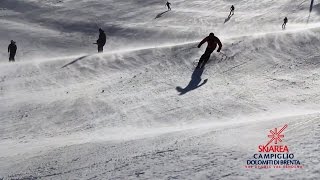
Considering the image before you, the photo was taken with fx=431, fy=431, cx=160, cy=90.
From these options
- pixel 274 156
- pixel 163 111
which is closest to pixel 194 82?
pixel 163 111

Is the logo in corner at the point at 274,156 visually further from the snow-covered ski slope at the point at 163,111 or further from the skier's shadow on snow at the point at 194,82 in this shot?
the skier's shadow on snow at the point at 194,82

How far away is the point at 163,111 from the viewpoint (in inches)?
438

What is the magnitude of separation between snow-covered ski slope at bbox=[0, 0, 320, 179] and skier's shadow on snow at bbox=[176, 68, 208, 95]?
0.06 m

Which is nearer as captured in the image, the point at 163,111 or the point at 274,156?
the point at 274,156

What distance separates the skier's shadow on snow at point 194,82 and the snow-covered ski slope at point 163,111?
0.06 m

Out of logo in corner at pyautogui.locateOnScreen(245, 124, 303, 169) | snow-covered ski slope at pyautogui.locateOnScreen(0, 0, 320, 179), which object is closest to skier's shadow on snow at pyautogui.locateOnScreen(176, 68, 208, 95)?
snow-covered ski slope at pyautogui.locateOnScreen(0, 0, 320, 179)

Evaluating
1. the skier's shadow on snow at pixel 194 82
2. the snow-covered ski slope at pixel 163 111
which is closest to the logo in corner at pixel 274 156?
the snow-covered ski slope at pixel 163 111

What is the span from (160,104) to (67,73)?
563 centimetres

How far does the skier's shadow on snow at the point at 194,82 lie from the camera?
41.3 feet

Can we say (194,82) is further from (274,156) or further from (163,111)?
(274,156)

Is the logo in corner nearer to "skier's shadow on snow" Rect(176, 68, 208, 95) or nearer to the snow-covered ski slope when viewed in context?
the snow-covered ski slope

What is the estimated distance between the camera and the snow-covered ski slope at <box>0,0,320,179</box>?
6.79m

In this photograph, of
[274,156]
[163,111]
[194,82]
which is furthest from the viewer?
[194,82]

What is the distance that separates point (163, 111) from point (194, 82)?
8.07 ft
